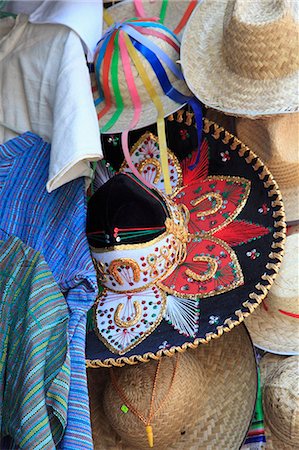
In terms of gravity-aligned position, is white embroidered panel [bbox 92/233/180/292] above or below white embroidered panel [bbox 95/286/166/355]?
above

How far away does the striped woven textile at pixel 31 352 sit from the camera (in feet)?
2.78

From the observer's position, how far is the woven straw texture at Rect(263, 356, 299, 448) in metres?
1.31

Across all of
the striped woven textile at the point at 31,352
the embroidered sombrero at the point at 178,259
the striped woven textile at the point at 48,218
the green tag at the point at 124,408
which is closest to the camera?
the striped woven textile at the point at 31,352

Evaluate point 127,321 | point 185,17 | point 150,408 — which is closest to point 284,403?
point 150,408

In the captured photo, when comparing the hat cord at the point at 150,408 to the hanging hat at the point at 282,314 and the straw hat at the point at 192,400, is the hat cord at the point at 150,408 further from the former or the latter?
the hanging hat at the point at 282,314

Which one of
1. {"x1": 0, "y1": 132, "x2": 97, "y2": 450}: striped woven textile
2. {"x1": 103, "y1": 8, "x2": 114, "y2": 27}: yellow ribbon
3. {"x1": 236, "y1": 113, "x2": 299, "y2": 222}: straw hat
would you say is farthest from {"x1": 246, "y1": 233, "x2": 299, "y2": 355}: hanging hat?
{"x1": 103, "y1": 8, "x2": 114, "y2": 27}: yellow ribbon

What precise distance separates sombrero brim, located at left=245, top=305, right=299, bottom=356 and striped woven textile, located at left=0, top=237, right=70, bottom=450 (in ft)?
2.25

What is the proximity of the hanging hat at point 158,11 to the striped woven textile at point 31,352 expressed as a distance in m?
0.74

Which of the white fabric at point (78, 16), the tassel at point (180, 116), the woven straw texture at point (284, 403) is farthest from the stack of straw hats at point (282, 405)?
the white fabric at point (78, 16)

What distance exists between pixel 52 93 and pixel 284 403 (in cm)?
78

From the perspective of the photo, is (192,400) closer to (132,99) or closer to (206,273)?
(206,273)

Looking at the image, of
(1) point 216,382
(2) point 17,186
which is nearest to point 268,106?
(2) point 17,186

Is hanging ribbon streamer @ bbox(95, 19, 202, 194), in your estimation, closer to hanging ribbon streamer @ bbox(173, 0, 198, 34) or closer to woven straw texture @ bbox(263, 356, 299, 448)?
hanging ribbon streamer @ bbox(173, 0, 198, 34)

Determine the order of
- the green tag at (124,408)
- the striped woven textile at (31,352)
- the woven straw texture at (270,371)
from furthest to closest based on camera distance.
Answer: the woven straw texture at (270,371), the green tag at (124,408), the striped woven textile at (31,352)
